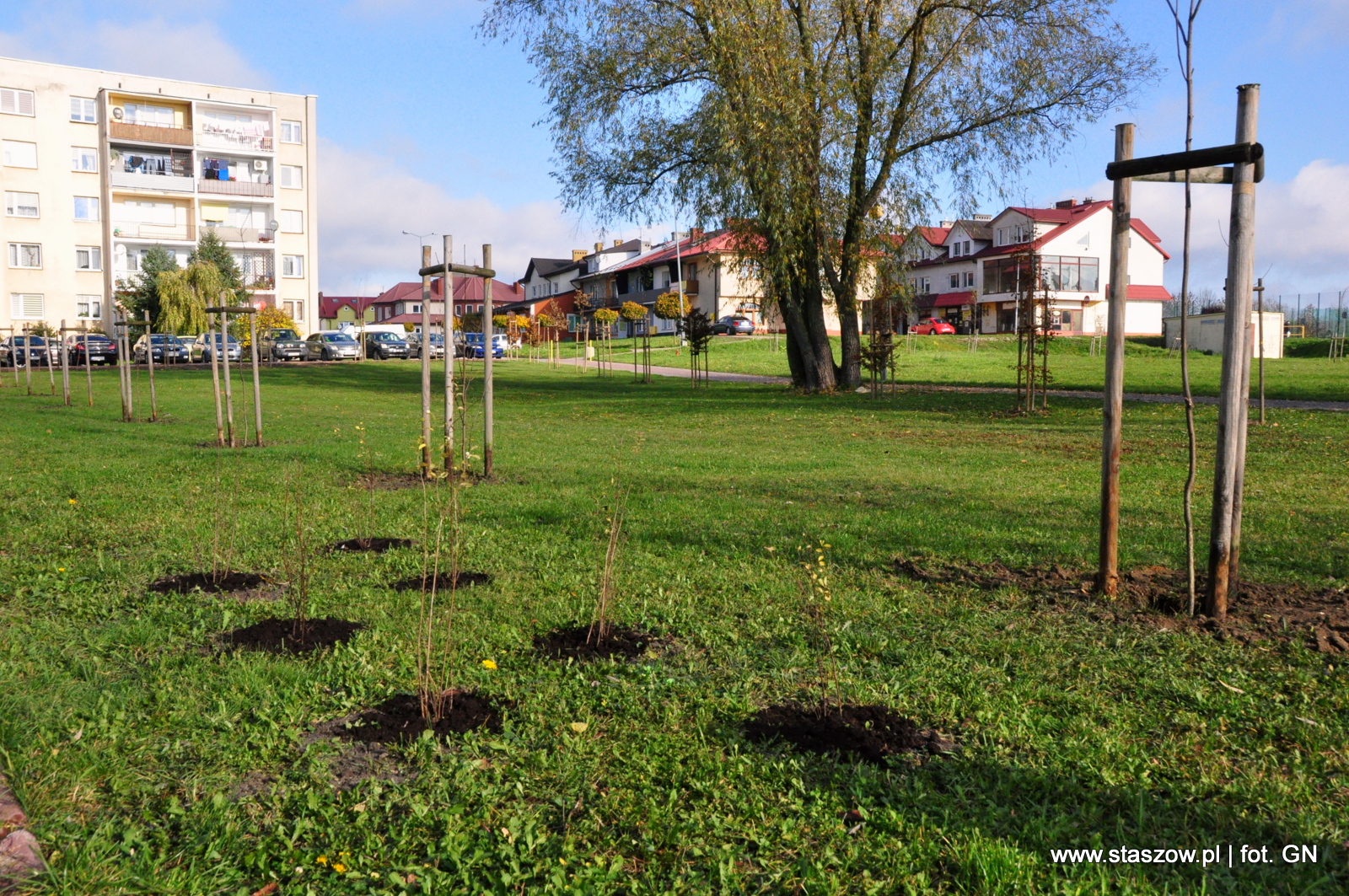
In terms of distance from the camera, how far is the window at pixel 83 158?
171 ft

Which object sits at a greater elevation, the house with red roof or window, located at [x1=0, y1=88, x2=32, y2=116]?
window, located at [x1=0, y1=88, x2=32, y2=116]

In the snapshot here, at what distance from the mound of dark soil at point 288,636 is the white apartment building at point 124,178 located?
2018 inches

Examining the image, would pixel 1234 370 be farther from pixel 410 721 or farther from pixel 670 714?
pixel 410 721

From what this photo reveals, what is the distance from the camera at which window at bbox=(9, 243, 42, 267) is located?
51281 mm

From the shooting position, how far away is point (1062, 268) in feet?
→ 212

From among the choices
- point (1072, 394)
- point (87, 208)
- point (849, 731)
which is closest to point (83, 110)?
point (87, 208)

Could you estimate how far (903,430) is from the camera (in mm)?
15875

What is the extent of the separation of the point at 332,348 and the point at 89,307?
1787 centimetres

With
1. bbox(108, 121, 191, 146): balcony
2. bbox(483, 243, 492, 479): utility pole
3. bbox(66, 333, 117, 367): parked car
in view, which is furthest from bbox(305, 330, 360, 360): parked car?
bbox(483, 243, 492, 479): utility pole

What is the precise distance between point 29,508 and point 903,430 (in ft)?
38.8

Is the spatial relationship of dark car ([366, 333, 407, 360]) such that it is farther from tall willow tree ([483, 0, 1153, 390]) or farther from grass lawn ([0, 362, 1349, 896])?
grass lawn ([0, 362, 1349, 896])

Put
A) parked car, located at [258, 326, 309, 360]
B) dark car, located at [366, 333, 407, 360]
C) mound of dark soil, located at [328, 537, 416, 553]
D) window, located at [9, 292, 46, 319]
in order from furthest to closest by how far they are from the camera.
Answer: window, located at [9, 292, 46, 319] < dark car, located at [366, 333, 407, 360] < parked car, located at [258, 326, 309, 360] < mound of dark soil, located at [328, 537, 416, 553]

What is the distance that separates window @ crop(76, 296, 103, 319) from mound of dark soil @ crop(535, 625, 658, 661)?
57.4 meters

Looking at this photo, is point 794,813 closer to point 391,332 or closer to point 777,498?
point 777,498
